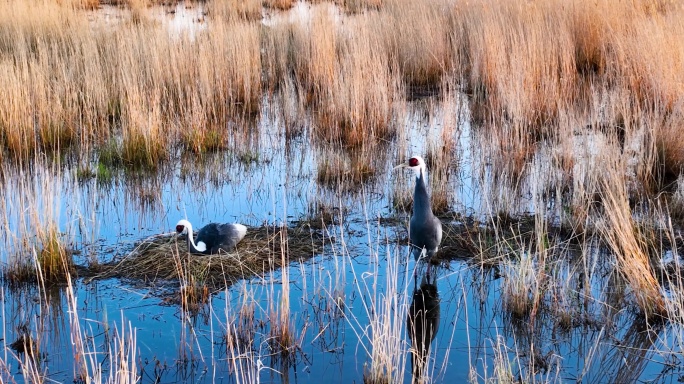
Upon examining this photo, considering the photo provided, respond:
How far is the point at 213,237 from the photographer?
5734 millimetres

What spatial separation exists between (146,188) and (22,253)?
2.30 meters

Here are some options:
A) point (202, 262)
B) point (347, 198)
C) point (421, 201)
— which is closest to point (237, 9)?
point (347, 198)

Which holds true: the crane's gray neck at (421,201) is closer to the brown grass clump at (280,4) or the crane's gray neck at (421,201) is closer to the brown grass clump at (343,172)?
the brown grass clump at (343,172)

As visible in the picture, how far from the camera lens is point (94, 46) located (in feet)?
35.4

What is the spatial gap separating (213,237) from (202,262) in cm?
27

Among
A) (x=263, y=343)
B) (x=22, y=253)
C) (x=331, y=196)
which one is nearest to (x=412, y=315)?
(x=263, y=343)

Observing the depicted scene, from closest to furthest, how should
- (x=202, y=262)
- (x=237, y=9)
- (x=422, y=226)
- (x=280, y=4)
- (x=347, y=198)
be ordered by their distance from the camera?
(x=422, y=226)
(x=202, y=262)
(x=347, y=198)
(x=237, y=9)
(x=280, y=4)

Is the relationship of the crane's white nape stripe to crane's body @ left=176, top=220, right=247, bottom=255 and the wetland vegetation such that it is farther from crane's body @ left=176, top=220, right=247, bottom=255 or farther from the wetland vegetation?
the wetland vegetation

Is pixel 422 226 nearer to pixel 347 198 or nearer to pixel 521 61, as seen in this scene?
pixel 347 198

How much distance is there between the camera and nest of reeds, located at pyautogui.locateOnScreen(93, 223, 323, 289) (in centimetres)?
544

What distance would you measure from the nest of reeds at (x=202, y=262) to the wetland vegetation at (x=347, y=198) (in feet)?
0.08

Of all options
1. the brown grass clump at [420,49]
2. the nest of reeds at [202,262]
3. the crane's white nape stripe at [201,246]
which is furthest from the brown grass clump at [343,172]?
the brown grass clump at [420,49]

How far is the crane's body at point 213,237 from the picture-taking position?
224 inches

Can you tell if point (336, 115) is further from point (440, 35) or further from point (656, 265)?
point (656, 265)
